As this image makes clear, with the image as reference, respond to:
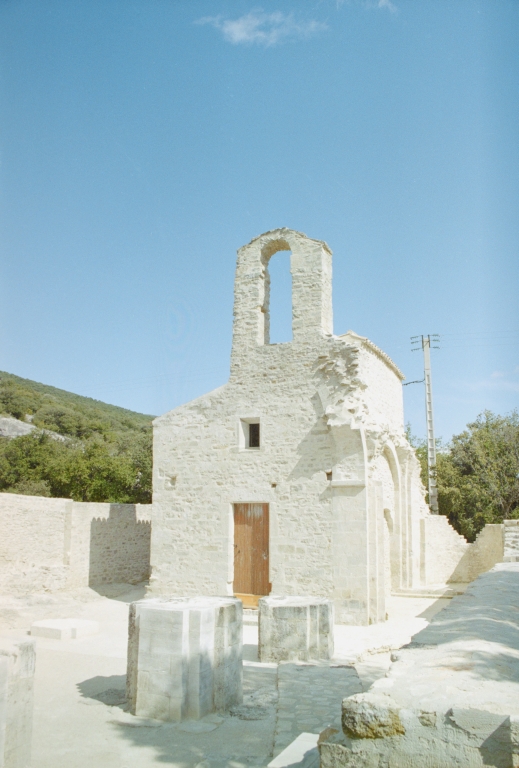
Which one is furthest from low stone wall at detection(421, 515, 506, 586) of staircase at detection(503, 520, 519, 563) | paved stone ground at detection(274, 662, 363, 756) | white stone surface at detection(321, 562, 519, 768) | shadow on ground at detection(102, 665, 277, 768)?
white stone surface at detection(321, 562, 519, 768)

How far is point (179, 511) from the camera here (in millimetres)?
13555

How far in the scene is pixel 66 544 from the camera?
47.4 ft

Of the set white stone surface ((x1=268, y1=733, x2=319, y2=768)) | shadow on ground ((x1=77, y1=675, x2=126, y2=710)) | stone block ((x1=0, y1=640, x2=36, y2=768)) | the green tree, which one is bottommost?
shadow on ground ((x1=77, y1=675, x2=126, y2=710))

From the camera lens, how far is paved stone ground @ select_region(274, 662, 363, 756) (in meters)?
5.15

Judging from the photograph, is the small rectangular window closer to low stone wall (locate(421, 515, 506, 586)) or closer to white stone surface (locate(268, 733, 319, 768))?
low stone wall (locate(421, 515, 506, 586))

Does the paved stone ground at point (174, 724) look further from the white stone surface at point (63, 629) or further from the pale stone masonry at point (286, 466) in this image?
the pale stone masonry at point (286, 466)

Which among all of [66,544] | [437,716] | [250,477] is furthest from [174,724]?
[66,544]

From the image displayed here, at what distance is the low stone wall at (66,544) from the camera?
43.7ft

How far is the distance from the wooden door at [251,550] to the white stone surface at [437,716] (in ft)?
28.7

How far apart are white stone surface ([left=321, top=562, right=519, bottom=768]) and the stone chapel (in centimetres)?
794

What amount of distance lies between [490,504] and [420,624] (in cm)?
1220

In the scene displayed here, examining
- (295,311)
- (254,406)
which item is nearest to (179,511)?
(254,406)

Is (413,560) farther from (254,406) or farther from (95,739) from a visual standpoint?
(95,739)

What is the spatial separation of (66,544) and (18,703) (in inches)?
420
